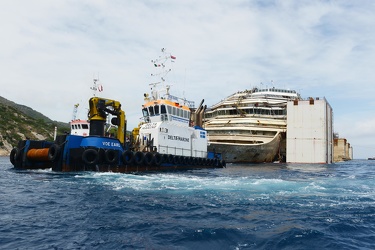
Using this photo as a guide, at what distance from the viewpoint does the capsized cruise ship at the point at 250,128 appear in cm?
4319

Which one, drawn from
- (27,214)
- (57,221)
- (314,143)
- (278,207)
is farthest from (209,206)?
(314,143)

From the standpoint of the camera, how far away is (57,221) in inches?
299

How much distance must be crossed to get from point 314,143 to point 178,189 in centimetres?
3603

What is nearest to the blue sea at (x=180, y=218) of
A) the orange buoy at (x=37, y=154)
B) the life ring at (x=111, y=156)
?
the life ring at (x=111, y=156)

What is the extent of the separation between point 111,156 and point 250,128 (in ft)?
95.0

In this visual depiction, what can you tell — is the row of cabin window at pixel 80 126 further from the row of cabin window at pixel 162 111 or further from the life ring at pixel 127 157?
the life ring at pixel 127 157

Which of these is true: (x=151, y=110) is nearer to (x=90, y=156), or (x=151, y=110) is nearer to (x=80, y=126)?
(x=80, y=126)

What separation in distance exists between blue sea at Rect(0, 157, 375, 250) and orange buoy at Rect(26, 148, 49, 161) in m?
7.15

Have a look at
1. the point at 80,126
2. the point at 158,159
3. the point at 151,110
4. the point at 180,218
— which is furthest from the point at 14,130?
the point at 180,218

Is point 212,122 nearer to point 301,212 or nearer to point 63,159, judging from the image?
point 63,159

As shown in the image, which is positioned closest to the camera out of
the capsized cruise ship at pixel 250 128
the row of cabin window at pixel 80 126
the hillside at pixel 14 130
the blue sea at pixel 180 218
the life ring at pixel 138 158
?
the blue sea at pixel 180 218

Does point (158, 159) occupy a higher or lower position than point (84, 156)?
lower

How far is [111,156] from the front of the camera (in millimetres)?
20000

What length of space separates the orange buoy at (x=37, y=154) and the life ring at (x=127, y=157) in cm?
457
